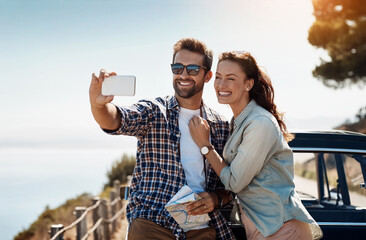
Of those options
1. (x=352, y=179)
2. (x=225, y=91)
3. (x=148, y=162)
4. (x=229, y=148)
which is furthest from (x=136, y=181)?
(x=352, y=179)

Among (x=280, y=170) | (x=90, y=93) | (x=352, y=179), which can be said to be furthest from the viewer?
(x=352, y=179)

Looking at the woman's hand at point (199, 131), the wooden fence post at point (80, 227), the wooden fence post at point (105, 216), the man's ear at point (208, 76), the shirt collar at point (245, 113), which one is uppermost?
the man's ear at point (208, 76)

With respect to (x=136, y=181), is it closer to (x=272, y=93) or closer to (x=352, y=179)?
(x=272, y=93)

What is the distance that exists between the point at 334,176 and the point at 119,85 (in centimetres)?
280

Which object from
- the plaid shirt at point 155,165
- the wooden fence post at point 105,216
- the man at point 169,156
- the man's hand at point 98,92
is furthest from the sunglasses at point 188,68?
the wooden fence post at point 105,216

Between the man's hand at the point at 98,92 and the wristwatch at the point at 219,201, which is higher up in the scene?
the man's hand at the point at 98,92

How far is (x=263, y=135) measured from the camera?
9.19 ft

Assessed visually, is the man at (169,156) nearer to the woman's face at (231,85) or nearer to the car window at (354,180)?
the woman's face at (231,85)

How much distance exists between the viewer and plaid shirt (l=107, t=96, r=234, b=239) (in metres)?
3.06

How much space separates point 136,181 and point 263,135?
3.40 ft

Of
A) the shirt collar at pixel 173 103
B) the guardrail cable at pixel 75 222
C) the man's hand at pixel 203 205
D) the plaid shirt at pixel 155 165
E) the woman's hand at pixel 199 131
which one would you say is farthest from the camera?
the guardrail cable at pixel 75 222

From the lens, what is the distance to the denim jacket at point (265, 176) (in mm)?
2783

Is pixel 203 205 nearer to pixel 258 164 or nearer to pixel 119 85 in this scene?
pixel 258 164

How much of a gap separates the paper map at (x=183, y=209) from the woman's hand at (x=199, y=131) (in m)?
0.42
